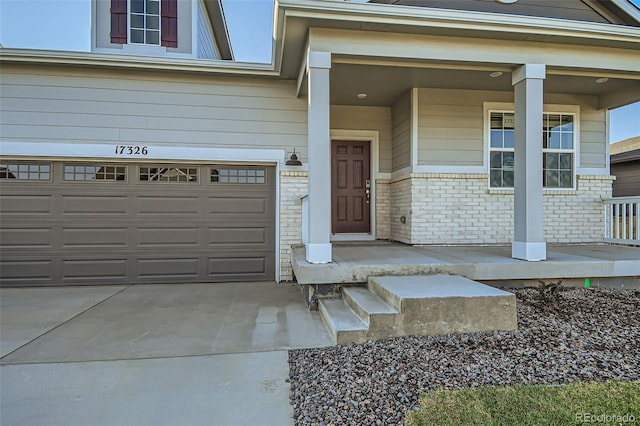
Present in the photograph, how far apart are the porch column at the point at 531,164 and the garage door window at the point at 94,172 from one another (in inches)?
237

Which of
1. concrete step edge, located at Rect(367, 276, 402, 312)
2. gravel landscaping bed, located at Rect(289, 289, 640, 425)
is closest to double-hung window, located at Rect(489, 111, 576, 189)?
gravel landscaping bed, located at Rect(289, 289, 640, 425)

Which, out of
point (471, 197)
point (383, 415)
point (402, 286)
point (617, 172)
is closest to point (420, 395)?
point (383, 415)

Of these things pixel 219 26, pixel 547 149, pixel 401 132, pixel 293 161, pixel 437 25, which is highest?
pixel 219 26

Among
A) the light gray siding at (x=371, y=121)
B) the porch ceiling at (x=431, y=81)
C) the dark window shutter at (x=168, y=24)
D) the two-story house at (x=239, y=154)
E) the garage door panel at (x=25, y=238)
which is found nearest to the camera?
the porch ceiling at (x=431, y=81)

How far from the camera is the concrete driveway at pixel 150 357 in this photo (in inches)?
86.4

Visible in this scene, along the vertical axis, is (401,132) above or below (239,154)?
above

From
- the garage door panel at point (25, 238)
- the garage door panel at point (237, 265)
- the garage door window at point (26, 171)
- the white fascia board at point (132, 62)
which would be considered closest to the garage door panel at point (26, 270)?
the garage door panel at point (25, 238)

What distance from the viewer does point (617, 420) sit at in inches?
74.2

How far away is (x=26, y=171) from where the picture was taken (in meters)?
5.59

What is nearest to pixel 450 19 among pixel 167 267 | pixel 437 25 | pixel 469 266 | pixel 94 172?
pixel 437 25

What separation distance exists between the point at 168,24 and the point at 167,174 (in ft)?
10.9

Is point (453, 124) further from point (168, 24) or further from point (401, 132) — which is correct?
point (168, 24)

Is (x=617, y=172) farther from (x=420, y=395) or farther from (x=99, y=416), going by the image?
(x=99, y=416)

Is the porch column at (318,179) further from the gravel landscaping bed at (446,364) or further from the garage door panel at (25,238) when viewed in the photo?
the garage door panel at (25,238)
